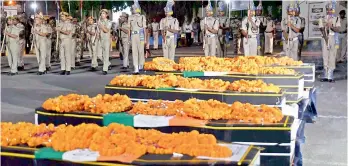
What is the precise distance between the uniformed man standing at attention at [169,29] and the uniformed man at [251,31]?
218 centimetres

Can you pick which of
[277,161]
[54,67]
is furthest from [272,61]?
[54,67]

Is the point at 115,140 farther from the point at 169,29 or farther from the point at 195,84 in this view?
the point at 169,29

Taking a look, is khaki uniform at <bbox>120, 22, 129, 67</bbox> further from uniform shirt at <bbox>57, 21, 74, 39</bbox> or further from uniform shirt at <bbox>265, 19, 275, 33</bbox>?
uniform shirt at <bbox>265, 19, 275, 33</bbox>

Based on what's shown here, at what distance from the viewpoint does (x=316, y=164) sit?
611 centimetres

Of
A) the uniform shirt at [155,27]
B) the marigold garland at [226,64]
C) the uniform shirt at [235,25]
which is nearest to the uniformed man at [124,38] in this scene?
the marigold garland at [226,64]

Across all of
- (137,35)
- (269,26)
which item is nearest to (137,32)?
(137,35)

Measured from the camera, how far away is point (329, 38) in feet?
44.7

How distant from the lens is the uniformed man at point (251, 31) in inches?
621

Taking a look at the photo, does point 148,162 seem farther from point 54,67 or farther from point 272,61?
point 54,67

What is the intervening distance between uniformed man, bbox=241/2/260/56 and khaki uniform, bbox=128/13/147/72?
3266mm

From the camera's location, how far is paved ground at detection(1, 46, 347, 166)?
6.74 metres

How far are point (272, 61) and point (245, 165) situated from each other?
6.51 m

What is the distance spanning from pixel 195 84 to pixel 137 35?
766cm

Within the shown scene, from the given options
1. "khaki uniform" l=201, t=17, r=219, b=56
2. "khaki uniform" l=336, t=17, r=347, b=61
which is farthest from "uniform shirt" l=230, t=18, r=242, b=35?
"khaki uniform" l=201, t=17, r=219, b=56
